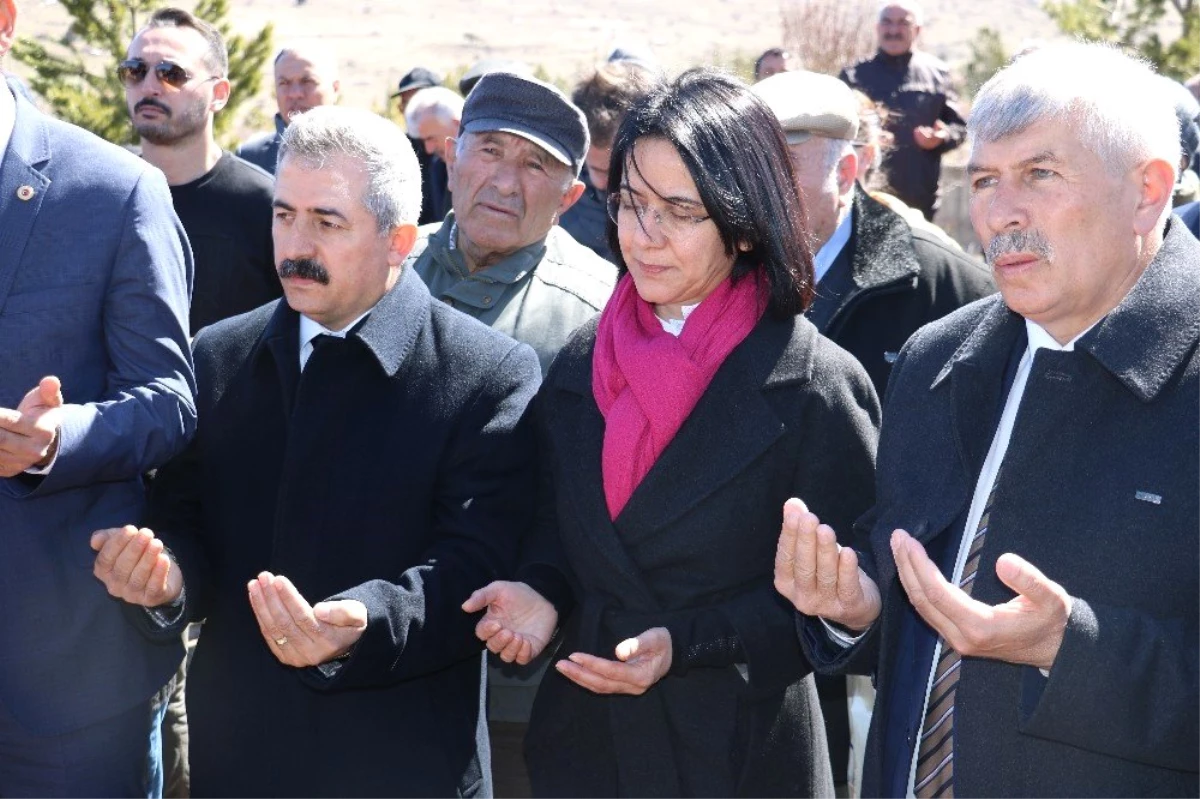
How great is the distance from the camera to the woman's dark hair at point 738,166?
10.1 ft

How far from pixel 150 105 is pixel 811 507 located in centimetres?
379

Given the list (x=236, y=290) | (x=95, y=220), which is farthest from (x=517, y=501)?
(x=236, y=290)

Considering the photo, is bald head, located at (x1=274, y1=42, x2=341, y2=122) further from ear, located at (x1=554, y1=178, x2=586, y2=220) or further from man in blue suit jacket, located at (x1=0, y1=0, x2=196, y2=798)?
man in blue suit jacket, located at (x1=0, y1=0, x2=196, y2=798)

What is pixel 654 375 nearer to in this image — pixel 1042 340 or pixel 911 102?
pixel 1042 340

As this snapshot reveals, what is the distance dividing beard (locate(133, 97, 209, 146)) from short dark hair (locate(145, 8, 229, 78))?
12.7 inches

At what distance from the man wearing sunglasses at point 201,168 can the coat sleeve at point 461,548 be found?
2.41 metres

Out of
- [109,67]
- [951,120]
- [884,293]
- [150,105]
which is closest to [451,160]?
[884,293]

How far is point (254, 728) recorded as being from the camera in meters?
3.21

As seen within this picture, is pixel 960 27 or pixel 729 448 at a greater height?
pixel 729 448

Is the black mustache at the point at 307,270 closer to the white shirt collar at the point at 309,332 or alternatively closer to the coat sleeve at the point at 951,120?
the white shirt collar at the point at 309,332

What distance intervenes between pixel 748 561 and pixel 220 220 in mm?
3243

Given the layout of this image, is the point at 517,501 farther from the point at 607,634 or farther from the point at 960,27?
the point at 960,27

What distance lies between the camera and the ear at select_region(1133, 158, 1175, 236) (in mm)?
2518

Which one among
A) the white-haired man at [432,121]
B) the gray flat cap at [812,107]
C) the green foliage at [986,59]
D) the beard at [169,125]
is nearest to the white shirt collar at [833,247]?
the gray flat cap at [812,107]
